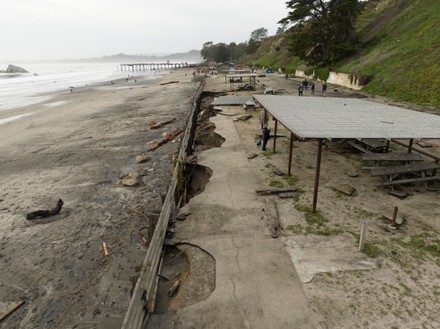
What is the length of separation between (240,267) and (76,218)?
823 cm

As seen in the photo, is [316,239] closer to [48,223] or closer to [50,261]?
[50,261]

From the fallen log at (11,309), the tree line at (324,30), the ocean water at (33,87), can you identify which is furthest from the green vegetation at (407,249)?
the ocean water at (33,87)

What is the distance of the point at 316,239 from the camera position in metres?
9.45

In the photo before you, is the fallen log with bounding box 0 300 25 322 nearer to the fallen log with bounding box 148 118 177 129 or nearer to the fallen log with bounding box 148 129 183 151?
the fallen log with bounding box 148 129 183 151

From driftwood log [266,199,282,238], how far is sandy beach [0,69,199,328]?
4.80m

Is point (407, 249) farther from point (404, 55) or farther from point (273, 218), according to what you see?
point (404, 55)

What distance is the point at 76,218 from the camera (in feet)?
41.3

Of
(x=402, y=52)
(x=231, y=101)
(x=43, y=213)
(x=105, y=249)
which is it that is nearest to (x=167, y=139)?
(x=43, y=213)

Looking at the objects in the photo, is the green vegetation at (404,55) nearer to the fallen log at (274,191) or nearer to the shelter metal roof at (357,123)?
the shelter metal roof at (357,123)

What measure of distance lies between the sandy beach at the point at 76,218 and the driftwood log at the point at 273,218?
15.8 feet

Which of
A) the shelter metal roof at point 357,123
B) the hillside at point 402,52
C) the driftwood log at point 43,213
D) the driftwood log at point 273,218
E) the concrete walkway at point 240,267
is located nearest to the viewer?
the concrete walkway at point 240,267

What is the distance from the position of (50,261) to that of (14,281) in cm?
113

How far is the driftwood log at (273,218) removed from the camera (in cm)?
987

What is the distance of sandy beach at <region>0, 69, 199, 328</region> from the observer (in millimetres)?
8383
